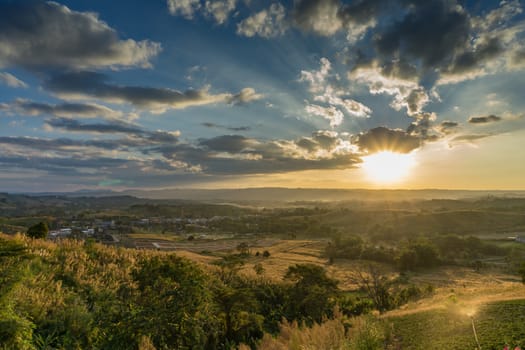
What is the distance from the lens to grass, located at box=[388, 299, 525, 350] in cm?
794

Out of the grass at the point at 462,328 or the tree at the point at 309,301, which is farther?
the tree at the point at 309,301

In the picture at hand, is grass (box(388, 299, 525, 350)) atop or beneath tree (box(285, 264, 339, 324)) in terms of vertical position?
atop

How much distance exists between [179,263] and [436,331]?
1010 cm

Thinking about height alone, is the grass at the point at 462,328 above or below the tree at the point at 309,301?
above

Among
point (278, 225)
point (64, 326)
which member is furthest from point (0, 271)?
point (278, 225)

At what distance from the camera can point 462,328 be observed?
9383mm

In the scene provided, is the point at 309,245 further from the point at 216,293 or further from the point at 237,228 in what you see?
the point at 216,293

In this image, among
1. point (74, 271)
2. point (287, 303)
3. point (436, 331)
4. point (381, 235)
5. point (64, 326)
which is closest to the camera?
point (64, 326)

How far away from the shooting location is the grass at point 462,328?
7.94 metres

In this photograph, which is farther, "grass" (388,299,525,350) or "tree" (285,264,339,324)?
"tree" (285,264,339,324)

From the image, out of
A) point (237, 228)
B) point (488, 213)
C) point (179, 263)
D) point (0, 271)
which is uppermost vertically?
point (0, 271)

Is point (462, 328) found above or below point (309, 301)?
above

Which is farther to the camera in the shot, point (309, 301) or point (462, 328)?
point (309, 301)

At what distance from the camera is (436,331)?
32.2ft
